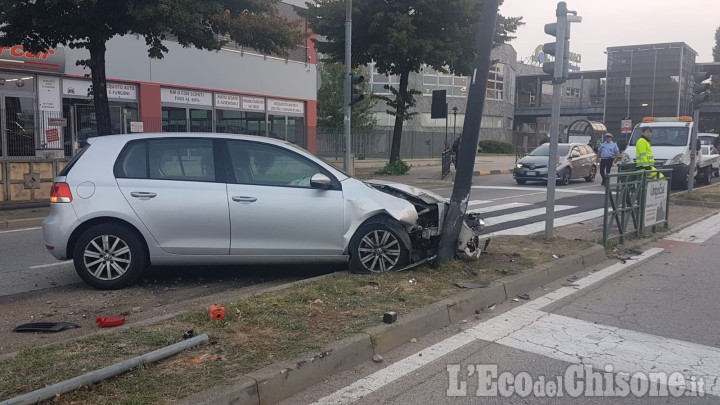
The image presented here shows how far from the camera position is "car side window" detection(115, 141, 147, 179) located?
665 cm

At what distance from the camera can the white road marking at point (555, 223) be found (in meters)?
11.1

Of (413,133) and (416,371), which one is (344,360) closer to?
(416,371)

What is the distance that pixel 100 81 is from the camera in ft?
47.1

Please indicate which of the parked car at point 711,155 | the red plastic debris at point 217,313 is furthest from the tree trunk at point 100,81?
the parked car at point 711,155

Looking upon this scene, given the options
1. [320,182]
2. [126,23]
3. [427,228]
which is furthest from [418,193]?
[126,23]

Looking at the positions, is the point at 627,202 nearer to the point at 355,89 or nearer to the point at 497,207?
the point at 497,207

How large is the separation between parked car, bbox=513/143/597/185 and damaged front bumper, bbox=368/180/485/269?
47.4ft

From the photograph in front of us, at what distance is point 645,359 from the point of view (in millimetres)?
4887

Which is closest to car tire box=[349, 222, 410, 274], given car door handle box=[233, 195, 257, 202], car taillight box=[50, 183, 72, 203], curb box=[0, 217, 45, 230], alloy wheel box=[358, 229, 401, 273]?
alloy wheel box=[358, 229, 401, 273]

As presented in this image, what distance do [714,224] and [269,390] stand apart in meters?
11.8

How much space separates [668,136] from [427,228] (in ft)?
53.7

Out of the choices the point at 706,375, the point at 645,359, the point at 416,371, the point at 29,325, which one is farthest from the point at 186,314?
the point at 706,375

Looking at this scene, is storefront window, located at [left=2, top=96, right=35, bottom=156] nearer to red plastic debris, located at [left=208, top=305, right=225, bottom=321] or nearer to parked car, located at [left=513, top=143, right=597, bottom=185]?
red plastic debris, located at [left=208, top=305, right=225, bottom=321]

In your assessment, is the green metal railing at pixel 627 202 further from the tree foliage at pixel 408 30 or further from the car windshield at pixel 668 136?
the tree foliage at pixel 408 30
